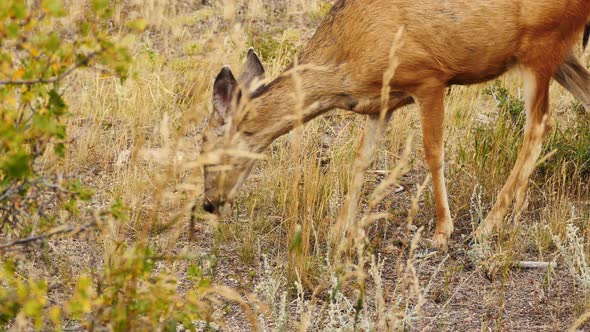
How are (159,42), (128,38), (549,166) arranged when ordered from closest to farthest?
(128,38)
(549,166)
(159,42)

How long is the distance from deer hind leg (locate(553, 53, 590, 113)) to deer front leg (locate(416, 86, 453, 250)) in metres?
1.21

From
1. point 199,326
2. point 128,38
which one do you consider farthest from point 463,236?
point 128,38

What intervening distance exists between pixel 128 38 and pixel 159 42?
743cm

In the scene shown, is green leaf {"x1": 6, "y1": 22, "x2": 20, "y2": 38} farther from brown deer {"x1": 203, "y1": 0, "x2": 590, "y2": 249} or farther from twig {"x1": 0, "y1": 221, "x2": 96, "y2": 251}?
brown deer {"x1": 203, "y1": 0, "x2": 590, "y2": 249}

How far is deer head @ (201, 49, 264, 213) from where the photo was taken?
5727 millimetres

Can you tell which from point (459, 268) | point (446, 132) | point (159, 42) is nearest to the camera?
point (459, 268)

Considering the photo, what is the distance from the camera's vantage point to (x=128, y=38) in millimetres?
2869

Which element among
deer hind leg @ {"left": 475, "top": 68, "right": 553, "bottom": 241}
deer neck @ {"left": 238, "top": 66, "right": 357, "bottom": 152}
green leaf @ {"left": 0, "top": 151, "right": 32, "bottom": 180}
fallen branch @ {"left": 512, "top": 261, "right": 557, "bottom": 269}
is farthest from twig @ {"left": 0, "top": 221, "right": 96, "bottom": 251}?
deer hind leg @ {"left": 475, "top": 68, "right": 553, "bottom": 241}

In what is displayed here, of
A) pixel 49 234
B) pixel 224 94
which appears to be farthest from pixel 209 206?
pixel 49 234

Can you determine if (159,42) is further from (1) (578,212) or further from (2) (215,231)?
(1) (578,212)

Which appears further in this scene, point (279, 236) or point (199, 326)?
point (279, 236)

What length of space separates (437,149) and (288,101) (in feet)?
3.49

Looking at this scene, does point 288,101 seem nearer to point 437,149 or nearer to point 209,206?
point 209,206

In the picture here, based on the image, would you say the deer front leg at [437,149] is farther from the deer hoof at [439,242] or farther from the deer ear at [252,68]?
the deer ear at [252,68]
